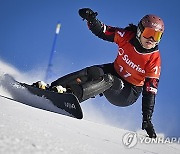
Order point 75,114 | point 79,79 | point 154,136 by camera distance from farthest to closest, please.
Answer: point 79,79, point 154,136, point 75,114

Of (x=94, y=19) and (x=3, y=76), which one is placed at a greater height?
(x=94, y=19)

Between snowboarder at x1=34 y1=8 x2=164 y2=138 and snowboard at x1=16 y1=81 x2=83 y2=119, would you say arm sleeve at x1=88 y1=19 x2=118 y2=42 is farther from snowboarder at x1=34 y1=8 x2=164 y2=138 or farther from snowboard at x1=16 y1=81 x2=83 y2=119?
snowboard at x1=16 y1=81 x2=83 y2=119

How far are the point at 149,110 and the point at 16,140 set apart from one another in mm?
3198

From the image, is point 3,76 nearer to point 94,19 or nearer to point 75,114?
point 75,114

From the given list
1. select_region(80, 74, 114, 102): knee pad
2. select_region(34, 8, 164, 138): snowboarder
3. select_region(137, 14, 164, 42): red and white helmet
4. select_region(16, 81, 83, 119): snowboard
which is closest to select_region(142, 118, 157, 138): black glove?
select_region(34, 8, 164, 138): snowboarder

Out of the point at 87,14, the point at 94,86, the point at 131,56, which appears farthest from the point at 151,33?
the point at 94,86

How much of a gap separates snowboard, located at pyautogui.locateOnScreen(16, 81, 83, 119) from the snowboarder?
19 centimetres

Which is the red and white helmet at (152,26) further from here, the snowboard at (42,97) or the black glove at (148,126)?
the snowboard at (42,97)

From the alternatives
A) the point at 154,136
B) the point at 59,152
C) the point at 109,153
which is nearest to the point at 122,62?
the point at 154,136

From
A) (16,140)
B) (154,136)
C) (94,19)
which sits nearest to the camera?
(16,140)

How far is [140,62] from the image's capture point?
4801 millimetres

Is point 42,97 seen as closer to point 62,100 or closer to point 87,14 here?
point 62,100

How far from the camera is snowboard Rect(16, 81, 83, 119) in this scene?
327 centimetres

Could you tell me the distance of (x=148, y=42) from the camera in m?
4.67
